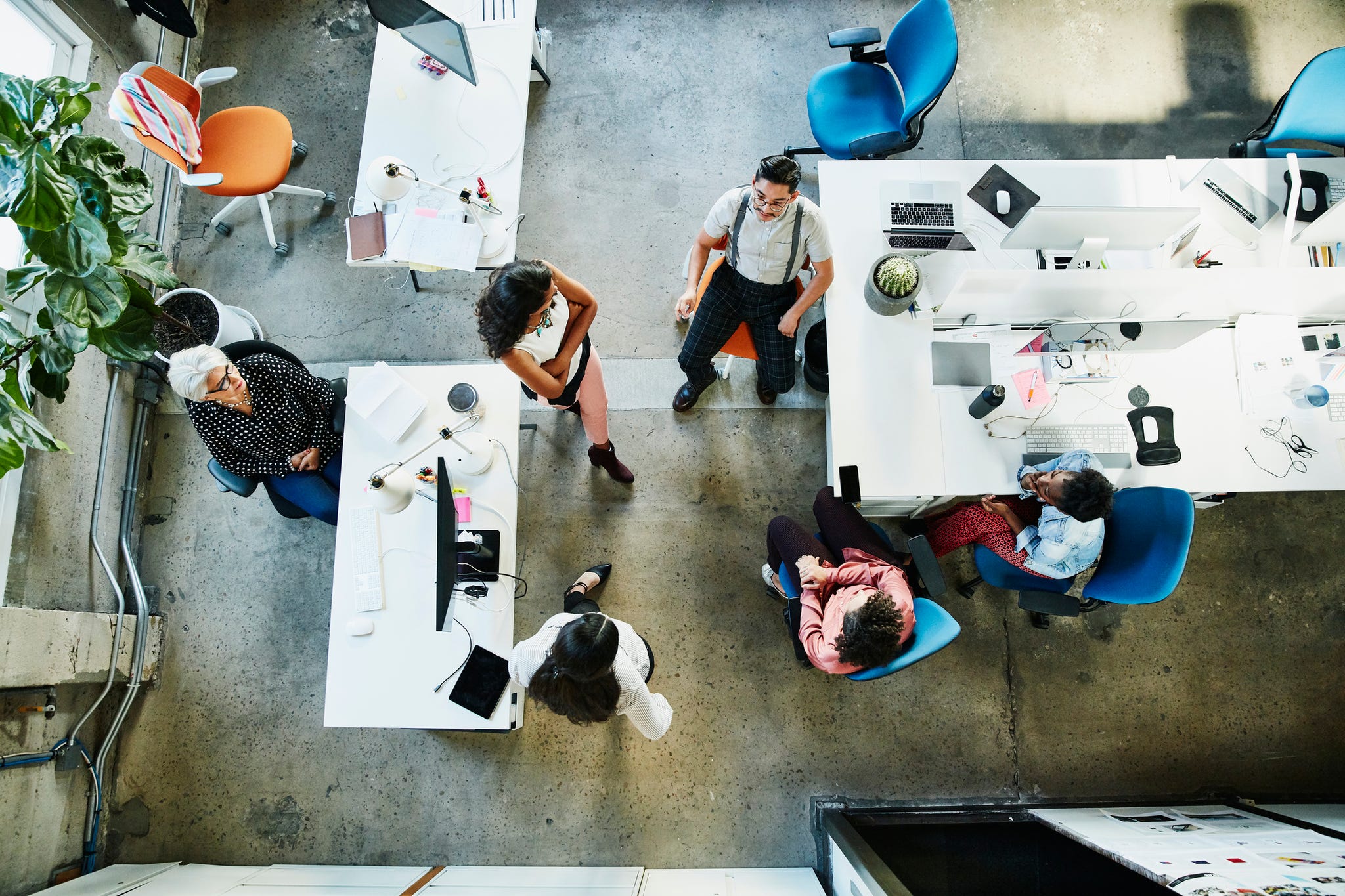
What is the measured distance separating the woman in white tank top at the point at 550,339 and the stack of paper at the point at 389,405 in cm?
38


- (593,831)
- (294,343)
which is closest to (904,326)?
(593,831)

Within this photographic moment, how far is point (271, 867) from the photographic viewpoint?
312cm

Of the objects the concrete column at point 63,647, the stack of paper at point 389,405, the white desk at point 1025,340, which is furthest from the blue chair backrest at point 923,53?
the concrete column at point 63,647

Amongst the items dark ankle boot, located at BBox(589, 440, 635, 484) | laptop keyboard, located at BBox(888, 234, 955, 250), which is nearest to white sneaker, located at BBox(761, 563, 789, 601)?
dark ankle boot, located at BBox(589, 440, 635, 484)

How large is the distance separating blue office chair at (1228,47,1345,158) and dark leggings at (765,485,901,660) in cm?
273

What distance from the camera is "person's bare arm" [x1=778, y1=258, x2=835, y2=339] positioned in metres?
2.80

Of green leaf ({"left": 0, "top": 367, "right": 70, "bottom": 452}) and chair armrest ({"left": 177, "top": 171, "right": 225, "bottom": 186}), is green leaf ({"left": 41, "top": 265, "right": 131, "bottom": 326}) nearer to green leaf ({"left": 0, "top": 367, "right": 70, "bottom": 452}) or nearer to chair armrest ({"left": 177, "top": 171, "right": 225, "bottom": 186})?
green leaf ({"left": 0, "top": 367, "right": 70, "bottom": 452})

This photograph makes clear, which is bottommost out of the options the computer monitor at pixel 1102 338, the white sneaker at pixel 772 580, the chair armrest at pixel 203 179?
the white sneaker at pixel 772 580

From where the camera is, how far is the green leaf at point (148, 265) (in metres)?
2.65

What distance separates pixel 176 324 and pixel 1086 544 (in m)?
4.04

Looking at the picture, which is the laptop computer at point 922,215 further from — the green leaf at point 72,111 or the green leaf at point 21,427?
the green leaf at point 21,427

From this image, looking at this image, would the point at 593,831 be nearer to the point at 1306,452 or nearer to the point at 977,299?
the point at 977,299

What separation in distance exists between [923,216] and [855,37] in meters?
1.07

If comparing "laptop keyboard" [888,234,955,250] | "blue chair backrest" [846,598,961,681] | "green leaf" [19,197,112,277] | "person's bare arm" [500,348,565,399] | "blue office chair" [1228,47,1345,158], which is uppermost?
"blue office chair" [1228,47,1345,158]
